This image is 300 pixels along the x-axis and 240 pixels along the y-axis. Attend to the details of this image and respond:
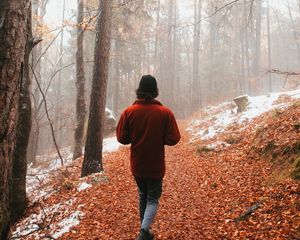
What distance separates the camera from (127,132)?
4637 millimetres

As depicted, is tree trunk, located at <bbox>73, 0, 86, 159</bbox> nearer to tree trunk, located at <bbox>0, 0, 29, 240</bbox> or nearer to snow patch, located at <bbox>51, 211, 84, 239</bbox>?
snow patch, located at <bbox>51, 211, 84, 239</bbox>

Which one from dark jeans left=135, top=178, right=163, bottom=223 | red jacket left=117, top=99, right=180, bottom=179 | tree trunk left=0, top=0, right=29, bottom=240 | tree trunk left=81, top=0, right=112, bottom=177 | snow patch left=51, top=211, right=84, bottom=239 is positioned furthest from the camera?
tree trunk left=81, top=0, right=112, bottom=177

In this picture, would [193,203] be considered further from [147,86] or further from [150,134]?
[147,86]

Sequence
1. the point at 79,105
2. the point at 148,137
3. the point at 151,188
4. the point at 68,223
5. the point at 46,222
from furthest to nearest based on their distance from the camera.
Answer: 1. the point at 79,105
2. the point at 46,222
3. the point at 68,223
4. the point at 151,188
5. the point at 148,137

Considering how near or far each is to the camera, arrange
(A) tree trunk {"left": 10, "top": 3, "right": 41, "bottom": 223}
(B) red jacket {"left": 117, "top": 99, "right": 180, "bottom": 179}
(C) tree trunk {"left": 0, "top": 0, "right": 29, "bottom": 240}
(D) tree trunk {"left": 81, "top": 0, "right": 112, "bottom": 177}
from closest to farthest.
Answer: (C) tree trunk {"left": 0, "top": 0, "right": 29, "bottom": 240}
(B) red jacket {"left": 117, "top": 99, "right": 180, "bottom": 179}
(A) tree trunk {"left": 10, "top": 3, "right": 41, "bottom": 223}
(D) tree trunk {"left": 81, "top": 0, "right": 112, "bottom": 177}

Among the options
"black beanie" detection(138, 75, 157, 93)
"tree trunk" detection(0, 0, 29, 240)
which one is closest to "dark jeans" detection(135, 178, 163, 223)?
→ "black beanie" detection(138, 75, 157, 93)

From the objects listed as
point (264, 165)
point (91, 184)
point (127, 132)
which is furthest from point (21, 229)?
point (264, 165)

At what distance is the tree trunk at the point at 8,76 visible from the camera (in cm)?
341

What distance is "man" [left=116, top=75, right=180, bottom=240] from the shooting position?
4.50 m

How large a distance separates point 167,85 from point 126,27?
1331 centimetres

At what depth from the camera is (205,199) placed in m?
7.23

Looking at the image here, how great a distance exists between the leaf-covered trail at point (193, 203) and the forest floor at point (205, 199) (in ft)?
0.05

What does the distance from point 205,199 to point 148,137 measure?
336cm

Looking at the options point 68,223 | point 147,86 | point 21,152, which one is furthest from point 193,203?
point 21,152
